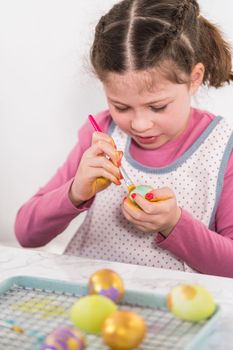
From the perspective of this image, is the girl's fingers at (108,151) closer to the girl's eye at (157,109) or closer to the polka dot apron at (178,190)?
the girl's eye at (157,109)

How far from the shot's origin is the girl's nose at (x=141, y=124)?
3.96ft

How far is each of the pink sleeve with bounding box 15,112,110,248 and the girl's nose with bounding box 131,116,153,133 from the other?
7.7 inches

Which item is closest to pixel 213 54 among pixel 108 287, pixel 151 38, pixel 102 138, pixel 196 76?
pixel 196 76

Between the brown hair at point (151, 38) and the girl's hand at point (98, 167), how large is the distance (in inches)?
5.0

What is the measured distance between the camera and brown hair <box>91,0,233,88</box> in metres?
1.20

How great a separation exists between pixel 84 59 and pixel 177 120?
1.43ft

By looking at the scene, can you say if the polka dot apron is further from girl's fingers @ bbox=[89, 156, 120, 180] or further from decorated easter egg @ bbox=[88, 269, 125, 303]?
decorated easter egg @ bbox=[88, 269, 125, 303]

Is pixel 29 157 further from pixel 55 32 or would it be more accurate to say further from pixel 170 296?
pixel 170 296

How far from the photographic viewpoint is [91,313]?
2.40 ft

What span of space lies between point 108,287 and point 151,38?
0.54 metres

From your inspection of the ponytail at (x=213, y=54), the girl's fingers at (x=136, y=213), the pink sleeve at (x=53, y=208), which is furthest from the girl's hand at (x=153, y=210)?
the ponytail at (x=213, y=54)

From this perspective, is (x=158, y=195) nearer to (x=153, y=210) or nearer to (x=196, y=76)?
(x=153, y=210)

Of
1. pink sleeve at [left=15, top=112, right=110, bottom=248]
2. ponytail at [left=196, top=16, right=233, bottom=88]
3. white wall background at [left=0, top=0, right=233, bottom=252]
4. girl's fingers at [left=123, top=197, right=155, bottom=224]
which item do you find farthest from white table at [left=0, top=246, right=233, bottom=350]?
white wall background at [left=0, top=0, right=233, bottom=252]

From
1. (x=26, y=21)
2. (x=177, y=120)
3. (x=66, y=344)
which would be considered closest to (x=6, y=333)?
(x=66, y=344)
